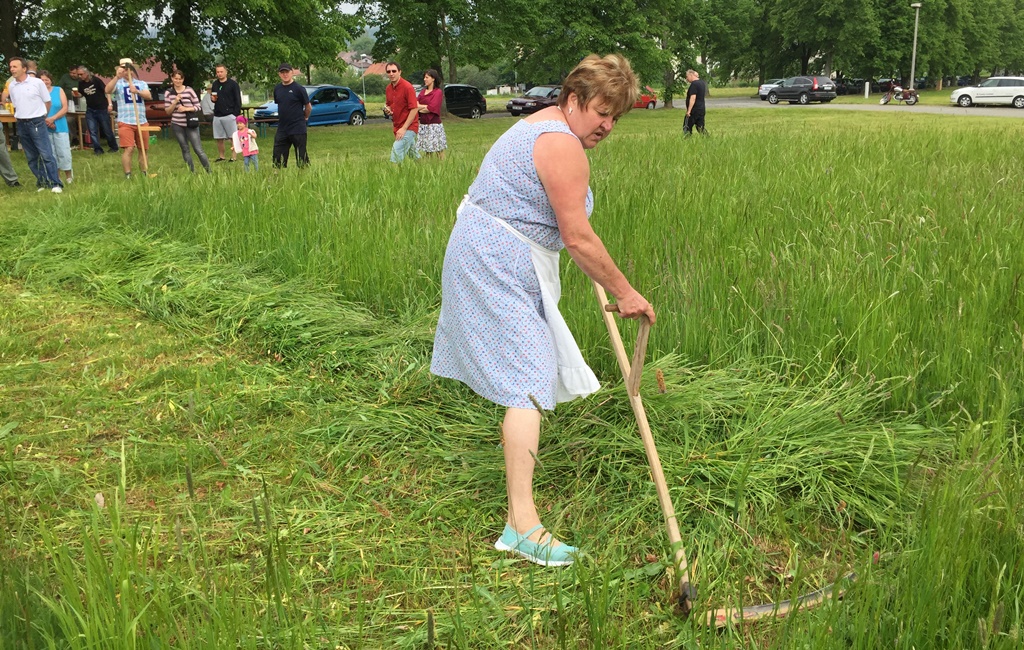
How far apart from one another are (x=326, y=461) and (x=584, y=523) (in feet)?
3.91

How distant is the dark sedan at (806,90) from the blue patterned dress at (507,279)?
45.8 m

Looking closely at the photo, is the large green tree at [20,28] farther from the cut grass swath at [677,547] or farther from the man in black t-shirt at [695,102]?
the cut grass swath at [677,547]

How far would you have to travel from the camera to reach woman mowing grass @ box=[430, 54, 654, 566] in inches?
106

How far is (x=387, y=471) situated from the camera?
3.44 meters

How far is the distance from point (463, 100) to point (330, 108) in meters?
6.38

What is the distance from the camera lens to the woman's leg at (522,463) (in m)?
2.74

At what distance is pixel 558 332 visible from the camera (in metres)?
2.92

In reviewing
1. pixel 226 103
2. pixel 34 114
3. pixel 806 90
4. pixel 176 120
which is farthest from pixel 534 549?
pixel 806 90

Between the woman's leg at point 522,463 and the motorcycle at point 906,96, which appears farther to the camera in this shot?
the motorcycle at point 906,96

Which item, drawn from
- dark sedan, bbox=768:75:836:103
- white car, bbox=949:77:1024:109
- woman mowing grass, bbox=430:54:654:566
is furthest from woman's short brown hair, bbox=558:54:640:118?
dark sedan, bbox=768:75:836:103

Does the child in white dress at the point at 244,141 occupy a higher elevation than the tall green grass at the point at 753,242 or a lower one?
higher

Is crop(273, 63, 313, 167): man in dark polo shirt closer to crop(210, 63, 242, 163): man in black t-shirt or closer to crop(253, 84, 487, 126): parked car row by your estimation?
crop(210, 63, 242, 163): man in black t-shirt

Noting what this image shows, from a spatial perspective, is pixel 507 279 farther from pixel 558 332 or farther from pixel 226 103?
pixel 226 103

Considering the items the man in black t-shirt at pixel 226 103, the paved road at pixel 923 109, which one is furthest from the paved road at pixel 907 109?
the man in black t-shirt at pixel 226 103
